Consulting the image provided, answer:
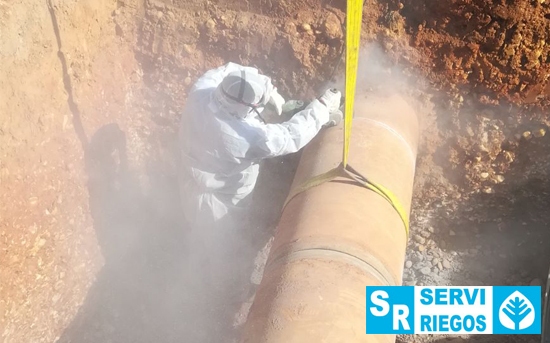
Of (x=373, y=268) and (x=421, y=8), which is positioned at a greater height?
(x=421, y=8)

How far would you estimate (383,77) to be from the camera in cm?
425

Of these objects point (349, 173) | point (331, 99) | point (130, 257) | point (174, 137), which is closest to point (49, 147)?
point (174, 137)

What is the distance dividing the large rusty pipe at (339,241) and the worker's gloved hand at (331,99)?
193 mm

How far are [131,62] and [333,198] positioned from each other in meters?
2.94

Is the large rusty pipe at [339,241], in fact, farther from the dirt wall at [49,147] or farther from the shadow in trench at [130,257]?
the dirt wall at [49,147]

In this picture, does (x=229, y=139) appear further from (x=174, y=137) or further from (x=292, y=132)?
(x=174, y=137)

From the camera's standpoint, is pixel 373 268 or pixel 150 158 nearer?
pixel 373 268

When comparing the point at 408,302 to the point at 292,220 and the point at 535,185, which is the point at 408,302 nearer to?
the point at 292,220

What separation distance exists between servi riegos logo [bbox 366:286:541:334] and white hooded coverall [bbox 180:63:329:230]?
1.34 meters

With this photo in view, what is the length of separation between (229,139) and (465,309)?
97.6 inches

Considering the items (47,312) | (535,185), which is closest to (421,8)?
(535,185)

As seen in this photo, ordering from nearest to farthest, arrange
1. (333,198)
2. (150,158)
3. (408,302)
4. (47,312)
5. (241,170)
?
(333,198)
(408,302)
(241,170)
(47,312)
(150,158)

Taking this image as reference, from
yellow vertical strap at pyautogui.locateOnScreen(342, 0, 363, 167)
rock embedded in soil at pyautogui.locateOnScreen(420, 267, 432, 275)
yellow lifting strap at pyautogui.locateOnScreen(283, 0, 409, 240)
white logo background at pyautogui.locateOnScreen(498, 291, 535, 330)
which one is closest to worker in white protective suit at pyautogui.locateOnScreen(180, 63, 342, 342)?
yellow lifting strap at pyautogui.locateOnScreen(283, 0, 409, 240)

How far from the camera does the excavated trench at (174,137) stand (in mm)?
3998
